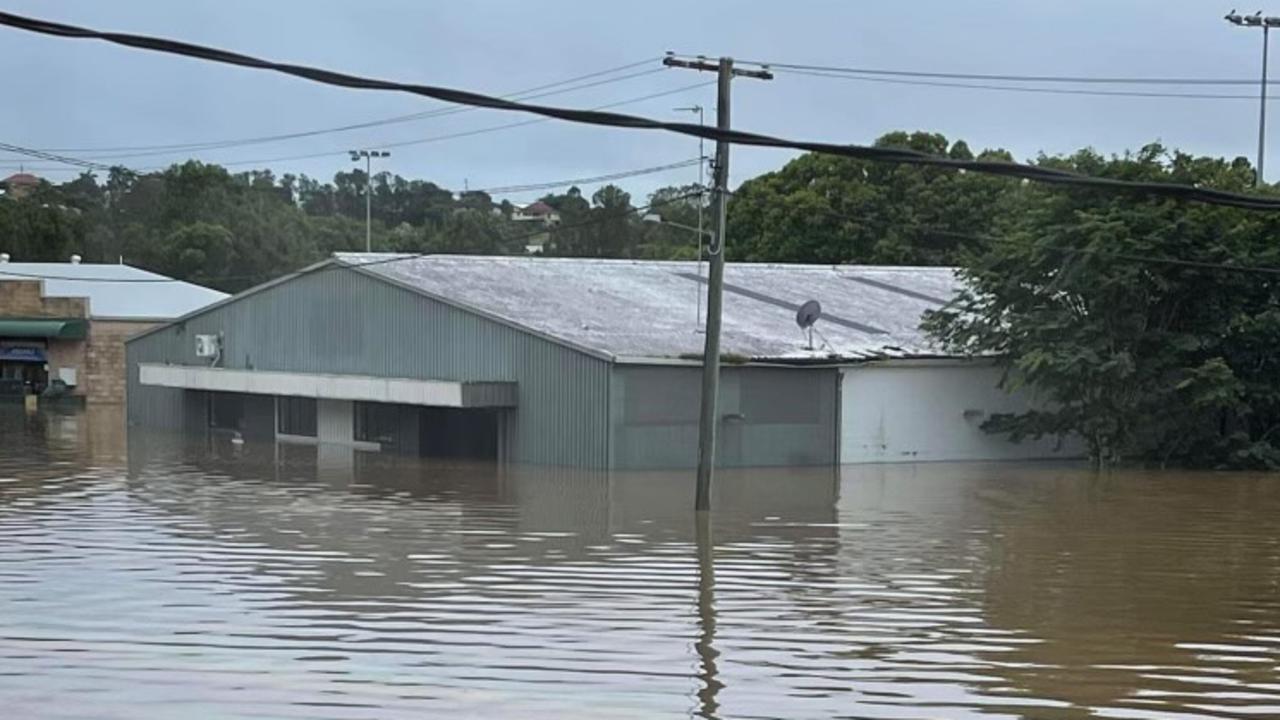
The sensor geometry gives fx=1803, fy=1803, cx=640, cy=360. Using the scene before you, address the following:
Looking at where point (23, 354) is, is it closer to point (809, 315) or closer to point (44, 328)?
point (44, 328)

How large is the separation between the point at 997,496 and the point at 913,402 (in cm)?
898

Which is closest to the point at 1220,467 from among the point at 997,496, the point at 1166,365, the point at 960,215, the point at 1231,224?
the point at 1166,365

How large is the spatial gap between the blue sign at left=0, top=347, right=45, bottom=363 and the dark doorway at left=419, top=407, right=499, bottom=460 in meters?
29.1

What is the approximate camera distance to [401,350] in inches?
1661

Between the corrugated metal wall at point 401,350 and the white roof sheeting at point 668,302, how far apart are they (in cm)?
52

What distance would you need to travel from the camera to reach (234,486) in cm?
3316

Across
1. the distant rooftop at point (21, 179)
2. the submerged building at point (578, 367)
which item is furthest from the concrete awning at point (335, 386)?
the distant rooftop at point (21, 179)

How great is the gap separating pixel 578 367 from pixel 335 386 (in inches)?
325

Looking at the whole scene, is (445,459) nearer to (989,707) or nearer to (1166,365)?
(1166,365)

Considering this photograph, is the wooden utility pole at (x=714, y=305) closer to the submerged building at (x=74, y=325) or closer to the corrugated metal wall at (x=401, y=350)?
the corrugated metal wall at (x=401, y=350)

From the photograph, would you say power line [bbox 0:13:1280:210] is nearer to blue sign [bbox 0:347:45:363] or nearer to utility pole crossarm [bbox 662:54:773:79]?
utility pole crossarm [bbox 662:54:773:79]

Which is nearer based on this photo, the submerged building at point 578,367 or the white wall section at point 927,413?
the submerged building at point 578,367

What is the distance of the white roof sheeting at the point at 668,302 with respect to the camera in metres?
39.6

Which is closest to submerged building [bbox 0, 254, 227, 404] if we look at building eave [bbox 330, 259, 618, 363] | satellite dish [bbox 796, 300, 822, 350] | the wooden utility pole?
building eave [bbox 330, 259, 618, 363]
